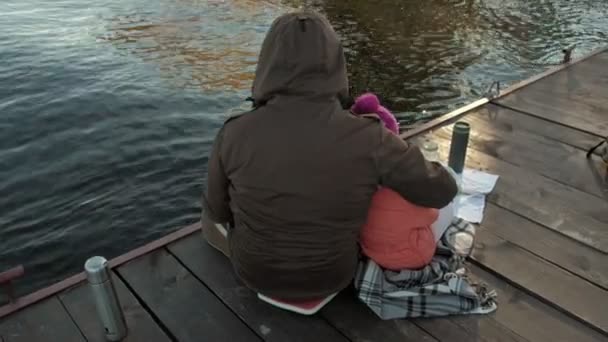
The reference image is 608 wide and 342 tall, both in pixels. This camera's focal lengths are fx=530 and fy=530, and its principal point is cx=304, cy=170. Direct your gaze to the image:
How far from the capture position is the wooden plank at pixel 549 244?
3344 mm

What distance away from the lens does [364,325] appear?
2945 millimetres

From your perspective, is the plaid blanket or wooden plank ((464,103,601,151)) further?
wooden plank ((464,103,601,151))

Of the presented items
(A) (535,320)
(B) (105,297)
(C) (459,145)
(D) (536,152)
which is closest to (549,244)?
(A) (535,320)

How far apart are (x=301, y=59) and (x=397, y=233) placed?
115cm

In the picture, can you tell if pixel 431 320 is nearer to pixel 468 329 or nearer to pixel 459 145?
pixel 468 329

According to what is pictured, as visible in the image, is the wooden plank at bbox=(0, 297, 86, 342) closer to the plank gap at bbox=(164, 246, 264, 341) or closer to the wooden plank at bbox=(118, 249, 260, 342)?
the wooden plank at bbox=(118, 249, 260, 342)

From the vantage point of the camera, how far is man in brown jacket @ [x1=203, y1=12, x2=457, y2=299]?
2342mm

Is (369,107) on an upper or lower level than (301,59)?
lower

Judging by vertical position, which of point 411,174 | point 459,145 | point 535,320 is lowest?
point 535,320

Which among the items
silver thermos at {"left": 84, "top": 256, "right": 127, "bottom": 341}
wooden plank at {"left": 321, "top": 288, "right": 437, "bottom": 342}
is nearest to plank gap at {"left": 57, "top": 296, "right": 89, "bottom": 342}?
silver thermos at {"left": 84, "top": 256, "right": 127, "bottom": 341}

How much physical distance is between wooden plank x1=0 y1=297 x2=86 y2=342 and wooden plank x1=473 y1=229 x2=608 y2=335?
2.48m

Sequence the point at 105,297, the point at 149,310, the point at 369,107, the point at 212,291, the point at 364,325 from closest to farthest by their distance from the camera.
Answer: the point at 105,297 < the point at 369,107 < the point at 364,325 < the point at 149,310 < the point at 212,291

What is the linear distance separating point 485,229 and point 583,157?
167 centimetres

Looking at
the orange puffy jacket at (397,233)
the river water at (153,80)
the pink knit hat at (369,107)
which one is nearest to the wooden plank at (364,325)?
the orange puffy jacket at (397,233)
